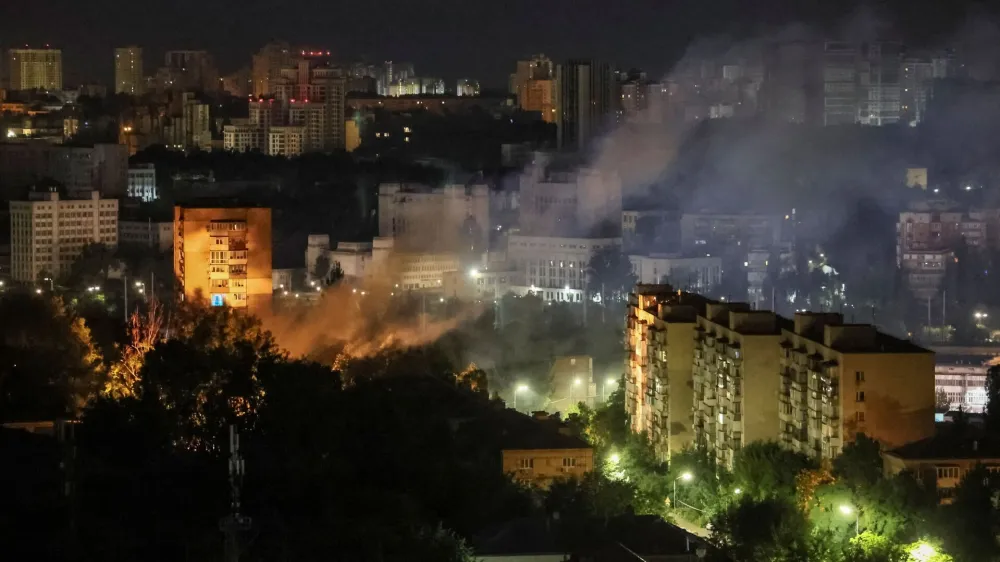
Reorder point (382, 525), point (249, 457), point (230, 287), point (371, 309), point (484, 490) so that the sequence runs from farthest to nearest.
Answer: point (371, 309)
point (230, 287)
point (484, 490)
point (249, 457)
point (382, 525)

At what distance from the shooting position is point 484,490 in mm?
7492

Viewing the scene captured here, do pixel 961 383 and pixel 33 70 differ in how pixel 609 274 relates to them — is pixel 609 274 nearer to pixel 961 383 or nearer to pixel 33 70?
pixel 961 383

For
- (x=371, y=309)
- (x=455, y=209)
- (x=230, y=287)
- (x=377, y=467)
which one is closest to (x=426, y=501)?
(x=377, y=467)

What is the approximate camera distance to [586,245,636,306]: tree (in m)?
18.2

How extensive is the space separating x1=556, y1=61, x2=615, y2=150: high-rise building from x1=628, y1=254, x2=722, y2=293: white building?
5.74 meters

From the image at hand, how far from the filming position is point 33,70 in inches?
1075

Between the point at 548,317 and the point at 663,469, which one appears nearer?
the point at 663,469

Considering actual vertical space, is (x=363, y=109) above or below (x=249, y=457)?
above

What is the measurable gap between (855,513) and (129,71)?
22.6 m

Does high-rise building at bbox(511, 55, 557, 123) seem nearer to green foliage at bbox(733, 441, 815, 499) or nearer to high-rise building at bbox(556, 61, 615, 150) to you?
high-rise building at bbox(556, 61, 615, 150)

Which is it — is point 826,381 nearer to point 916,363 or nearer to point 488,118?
point 916,363

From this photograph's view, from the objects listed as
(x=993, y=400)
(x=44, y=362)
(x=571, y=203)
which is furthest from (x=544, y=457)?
(x=571, y=203)

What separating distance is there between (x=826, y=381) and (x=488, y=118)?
19471mm

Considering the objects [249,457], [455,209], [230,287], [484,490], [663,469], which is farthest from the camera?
[455,209]
